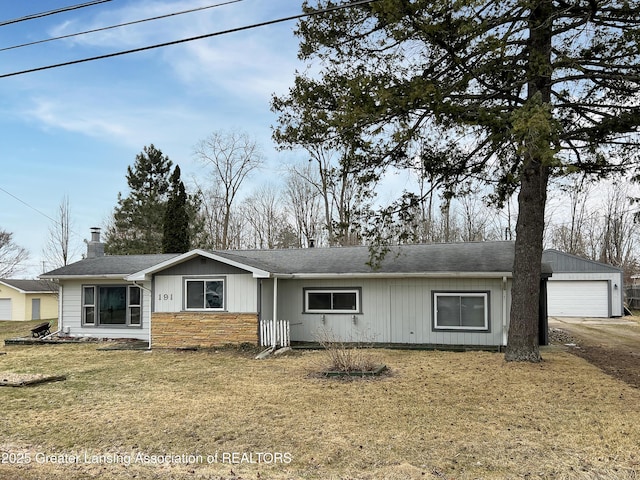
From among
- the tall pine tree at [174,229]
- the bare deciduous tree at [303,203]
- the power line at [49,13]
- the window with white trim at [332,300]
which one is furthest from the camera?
the bare deciduous tree at [303,203]

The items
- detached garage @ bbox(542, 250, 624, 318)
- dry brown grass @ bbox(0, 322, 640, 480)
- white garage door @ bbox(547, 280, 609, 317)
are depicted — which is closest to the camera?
dry brown grass @ bbox(0, 322, 640, 480)

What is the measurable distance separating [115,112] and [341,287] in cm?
853

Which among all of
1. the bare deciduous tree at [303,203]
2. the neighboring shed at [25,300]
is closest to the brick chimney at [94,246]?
the neighboring shed at [25,300]

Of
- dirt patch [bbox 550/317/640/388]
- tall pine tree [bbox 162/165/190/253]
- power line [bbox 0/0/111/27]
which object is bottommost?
dirt patch [bbox 550/317/640/388]

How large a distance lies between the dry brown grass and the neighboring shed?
2120cm

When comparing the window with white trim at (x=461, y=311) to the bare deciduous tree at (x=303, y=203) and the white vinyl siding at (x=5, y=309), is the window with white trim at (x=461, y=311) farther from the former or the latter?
the white vinyl siding at (x=5, y=309)

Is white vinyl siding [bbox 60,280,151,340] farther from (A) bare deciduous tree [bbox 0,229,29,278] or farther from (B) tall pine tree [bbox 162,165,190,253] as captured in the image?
(A) bare deciduous tree [bbox 0,229,29,278]

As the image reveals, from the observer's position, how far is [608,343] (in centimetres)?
1589

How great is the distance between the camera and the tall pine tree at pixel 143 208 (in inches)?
1162

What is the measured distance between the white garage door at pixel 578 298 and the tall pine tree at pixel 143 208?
22.0 m

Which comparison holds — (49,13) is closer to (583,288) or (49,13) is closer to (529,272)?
(529,272)

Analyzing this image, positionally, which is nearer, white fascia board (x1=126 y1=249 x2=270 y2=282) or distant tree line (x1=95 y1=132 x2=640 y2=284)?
white fascia board (x1=126 y1=249 x2=270 y2=282)

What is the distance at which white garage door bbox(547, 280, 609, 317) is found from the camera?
89.1 feet

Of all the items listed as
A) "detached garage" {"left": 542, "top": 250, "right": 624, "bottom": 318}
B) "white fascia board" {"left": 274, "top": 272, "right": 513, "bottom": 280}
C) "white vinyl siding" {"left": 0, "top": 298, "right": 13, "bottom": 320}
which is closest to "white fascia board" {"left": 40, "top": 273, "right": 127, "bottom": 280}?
"white fascia board" {"left": 274, "top": 272, "right": 513, "bottom": 280}
